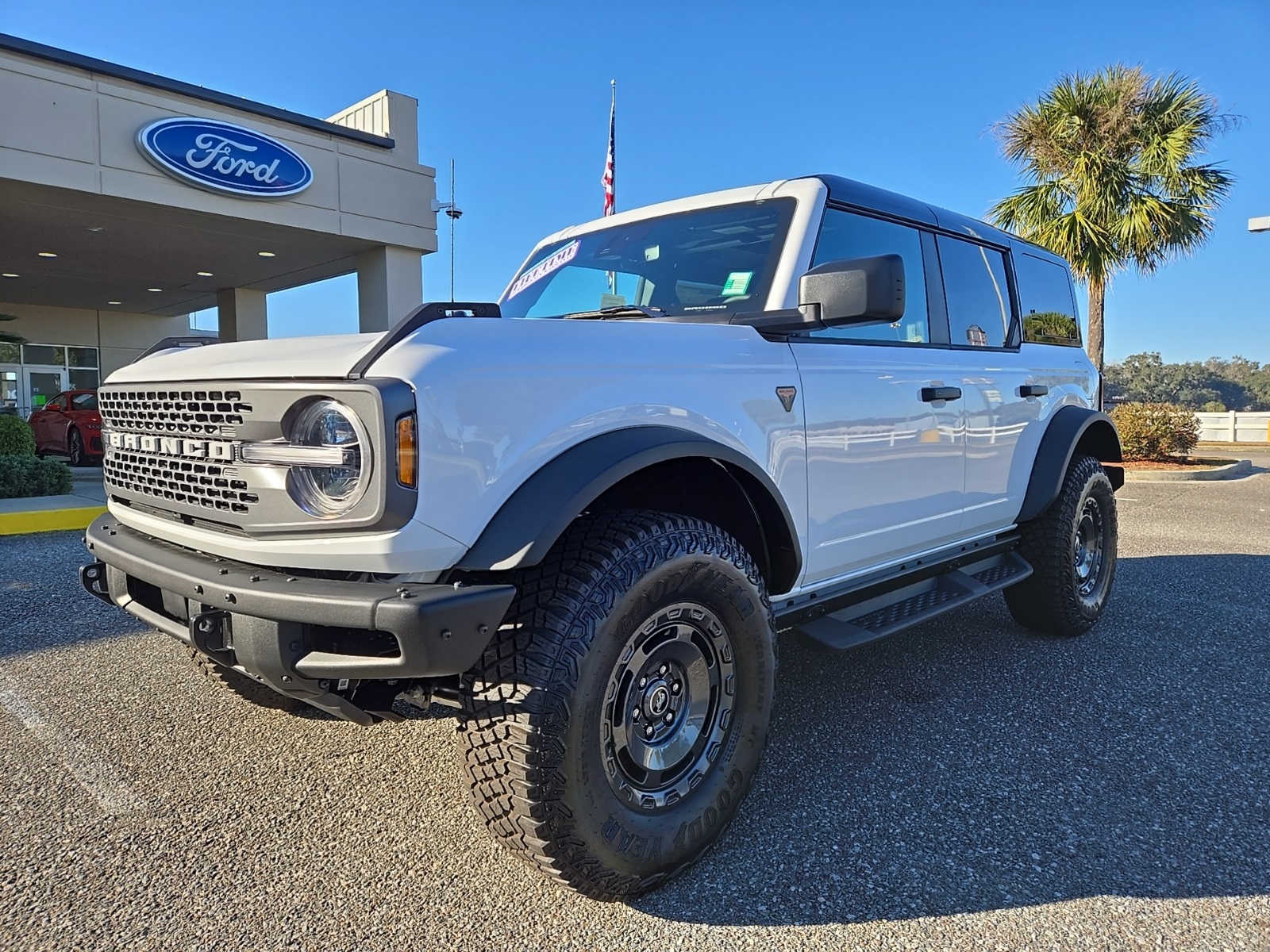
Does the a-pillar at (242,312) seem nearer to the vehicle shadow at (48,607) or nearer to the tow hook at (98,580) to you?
the vehicle shadow at (48,607)

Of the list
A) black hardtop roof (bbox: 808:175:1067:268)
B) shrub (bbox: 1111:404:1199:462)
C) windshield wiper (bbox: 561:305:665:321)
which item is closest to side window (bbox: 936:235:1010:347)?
black hardtop roof (bbox: 808:175:1067:268)

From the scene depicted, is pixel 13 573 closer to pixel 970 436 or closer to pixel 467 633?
pixel 467 633

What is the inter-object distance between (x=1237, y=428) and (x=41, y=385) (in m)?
36.7

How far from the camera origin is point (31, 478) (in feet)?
31.7

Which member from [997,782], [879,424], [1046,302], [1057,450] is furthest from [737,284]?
[1046,302]

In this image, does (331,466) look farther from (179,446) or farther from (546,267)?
(546,267)

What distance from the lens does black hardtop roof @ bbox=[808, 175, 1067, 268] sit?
122 inches

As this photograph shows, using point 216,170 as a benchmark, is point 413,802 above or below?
below

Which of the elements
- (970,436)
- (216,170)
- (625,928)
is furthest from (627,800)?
(216,170)

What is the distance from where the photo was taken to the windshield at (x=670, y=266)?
9.48 feet

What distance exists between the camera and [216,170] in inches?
488

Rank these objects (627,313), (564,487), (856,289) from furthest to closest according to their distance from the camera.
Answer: (627,313) → (856,289) → (564,487)

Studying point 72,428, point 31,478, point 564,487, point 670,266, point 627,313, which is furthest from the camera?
point 72,428

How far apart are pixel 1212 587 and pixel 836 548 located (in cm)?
405
